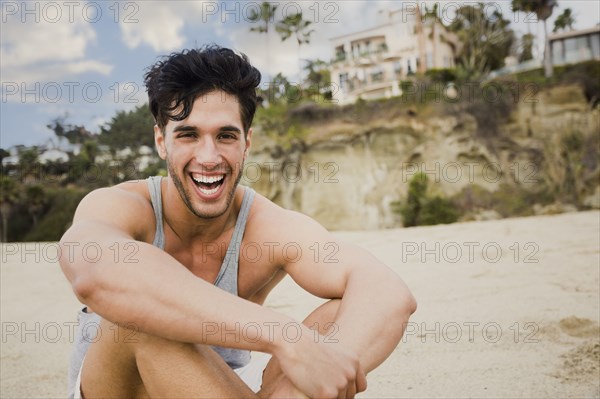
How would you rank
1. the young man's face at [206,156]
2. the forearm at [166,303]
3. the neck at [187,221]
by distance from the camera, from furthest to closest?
the neck at [187,221] → the young man's face at [206,156] → the forearm at [166,303]

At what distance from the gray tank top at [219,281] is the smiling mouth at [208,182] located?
10.1 inches

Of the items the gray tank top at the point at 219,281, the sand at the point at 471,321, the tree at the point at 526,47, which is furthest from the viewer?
the tree at the point at 526,47

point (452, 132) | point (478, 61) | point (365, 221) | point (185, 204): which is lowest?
point (365, 221)

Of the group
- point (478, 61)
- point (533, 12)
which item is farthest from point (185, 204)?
point (478, 61)

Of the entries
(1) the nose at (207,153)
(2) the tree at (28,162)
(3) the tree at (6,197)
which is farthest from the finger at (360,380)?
(2) the tree at (28,162)

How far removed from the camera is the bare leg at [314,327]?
1.70 m

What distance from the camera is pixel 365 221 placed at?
19.1 meters

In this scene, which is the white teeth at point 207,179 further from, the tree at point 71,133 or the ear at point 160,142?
the tree at point 71,133

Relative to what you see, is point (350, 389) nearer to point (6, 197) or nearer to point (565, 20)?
point (6, 197)

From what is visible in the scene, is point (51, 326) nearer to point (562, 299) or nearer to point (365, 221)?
point (562, 299)

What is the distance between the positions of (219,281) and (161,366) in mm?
753

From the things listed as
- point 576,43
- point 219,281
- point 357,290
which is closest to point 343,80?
point 576,43

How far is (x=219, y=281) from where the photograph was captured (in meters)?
2.25

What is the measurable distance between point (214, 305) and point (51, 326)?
14.2 feet
